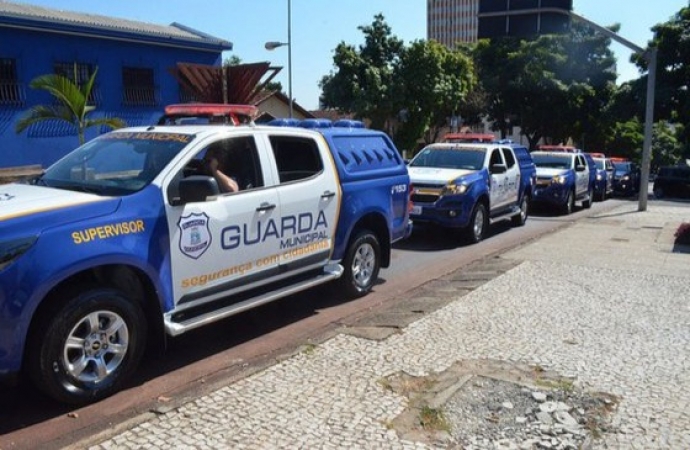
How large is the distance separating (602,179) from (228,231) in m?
21.5

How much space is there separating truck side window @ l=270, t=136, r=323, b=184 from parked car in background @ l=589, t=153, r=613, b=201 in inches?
724

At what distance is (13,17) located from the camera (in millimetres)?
18438

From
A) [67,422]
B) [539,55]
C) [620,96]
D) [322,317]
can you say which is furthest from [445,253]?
[539,55]

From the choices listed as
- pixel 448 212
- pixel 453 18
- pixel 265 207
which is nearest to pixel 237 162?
pixel 265 207

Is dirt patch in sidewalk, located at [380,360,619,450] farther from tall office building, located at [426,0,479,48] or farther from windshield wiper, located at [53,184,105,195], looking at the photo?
tall office building, located at [426,0,479,48]

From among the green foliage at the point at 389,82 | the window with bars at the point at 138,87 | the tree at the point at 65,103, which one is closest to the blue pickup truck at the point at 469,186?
the tree at the point at 65,103

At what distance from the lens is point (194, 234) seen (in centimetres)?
486

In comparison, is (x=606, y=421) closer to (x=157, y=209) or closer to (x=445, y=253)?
(x=157, y=209)

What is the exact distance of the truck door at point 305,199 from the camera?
5883 mm

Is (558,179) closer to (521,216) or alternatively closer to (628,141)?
(521,216)

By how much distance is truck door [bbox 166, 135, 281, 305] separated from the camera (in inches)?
189

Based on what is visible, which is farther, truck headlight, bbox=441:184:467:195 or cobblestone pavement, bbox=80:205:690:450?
truck headlight, bbox=441:184:467:195

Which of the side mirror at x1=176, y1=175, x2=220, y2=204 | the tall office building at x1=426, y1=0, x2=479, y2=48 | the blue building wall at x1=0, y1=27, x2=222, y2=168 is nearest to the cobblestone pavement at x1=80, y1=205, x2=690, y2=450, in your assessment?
the side mirror at x1=176, y1=175, x2=220, y2=204

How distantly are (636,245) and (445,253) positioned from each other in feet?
12.5
